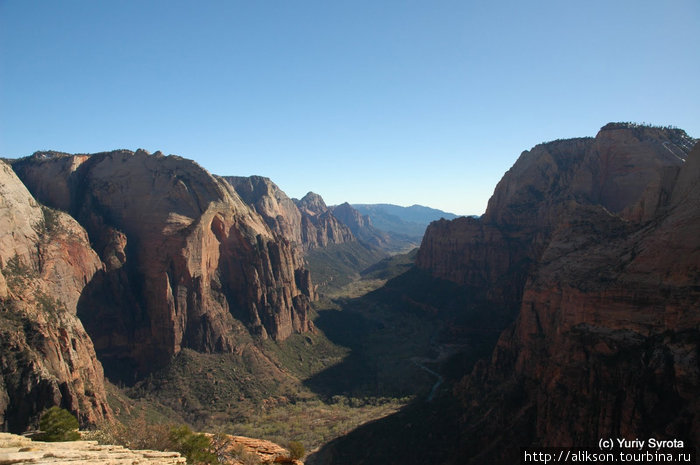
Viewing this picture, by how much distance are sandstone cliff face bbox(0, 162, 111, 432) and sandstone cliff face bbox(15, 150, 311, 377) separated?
5.33 meters

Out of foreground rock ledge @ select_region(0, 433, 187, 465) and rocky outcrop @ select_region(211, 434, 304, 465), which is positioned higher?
foreground rock ledge @ select_region(0, 433, 187, 465)

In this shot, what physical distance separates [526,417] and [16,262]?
2167 inches

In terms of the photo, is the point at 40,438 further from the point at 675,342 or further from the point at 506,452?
the point at 675,342

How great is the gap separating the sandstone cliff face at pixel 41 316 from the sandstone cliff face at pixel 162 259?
17.5ft

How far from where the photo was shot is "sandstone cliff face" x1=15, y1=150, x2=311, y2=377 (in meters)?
61.6

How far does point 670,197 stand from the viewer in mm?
42375

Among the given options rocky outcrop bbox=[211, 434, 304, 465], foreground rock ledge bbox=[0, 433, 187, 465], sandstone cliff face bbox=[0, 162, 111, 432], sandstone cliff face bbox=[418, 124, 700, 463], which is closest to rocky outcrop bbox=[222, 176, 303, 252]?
sandstone cliff face bbox=[0, 162, 111, 432]

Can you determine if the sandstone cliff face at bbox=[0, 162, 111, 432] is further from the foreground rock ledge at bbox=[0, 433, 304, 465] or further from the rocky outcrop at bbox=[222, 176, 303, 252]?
the rocky outcrop at bbox=[222, 176, 303, 252]

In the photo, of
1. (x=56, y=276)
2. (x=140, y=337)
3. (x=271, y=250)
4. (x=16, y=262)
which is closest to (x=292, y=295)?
(x=271, y=250)

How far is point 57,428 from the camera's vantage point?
27359mm

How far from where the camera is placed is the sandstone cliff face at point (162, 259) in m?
61.6

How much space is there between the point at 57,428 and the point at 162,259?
1610 inches

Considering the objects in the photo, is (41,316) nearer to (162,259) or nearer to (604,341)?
(162,259)

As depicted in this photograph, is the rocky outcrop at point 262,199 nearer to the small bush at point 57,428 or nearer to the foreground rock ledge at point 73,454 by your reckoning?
the small bush at point 57,428
